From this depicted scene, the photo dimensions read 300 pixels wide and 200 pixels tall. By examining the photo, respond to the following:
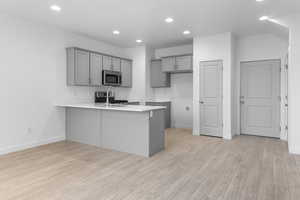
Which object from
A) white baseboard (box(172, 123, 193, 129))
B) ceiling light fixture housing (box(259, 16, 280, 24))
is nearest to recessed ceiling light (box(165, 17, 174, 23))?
ceiling light fixture housing (box(259, 16, 280, 24))

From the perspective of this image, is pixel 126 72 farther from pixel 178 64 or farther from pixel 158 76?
pixel 178 64

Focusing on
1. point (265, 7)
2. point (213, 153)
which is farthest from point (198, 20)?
point (213, 153)

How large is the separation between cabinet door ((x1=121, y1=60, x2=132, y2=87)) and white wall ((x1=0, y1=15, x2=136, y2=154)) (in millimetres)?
1614

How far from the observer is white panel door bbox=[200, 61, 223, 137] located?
5.00 metres

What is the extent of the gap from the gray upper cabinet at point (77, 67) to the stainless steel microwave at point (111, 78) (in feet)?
1.72

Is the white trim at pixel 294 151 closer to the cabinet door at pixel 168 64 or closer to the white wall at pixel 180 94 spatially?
the white wall at pixel 180 94

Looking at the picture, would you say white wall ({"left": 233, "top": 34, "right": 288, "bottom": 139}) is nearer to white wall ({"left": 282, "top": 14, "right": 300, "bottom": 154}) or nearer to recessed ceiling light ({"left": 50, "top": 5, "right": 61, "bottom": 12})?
white wall ({"left": 282, "top": 14, "right": 300, "bottom": 154})

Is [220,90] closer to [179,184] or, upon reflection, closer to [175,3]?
[175,3]

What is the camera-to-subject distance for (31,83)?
13.2 ft

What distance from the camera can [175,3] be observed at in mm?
3268

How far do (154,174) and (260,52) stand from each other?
440 centimetres

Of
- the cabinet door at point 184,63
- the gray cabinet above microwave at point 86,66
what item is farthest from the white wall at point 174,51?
the gray cabinet above microwave at point 86,66

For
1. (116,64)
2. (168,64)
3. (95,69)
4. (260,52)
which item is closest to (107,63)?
(116,64)

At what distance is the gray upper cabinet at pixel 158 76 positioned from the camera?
20.8 feet
